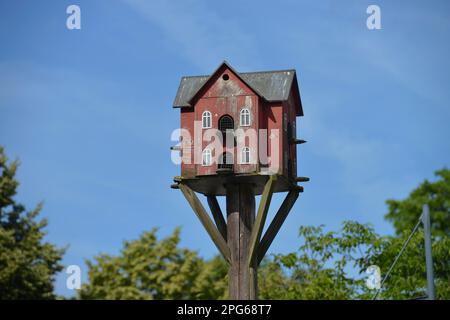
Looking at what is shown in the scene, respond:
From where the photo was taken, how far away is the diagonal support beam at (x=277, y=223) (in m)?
11.8

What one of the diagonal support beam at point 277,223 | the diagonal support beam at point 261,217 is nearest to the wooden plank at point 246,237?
the diagonal support beam at point 261,217

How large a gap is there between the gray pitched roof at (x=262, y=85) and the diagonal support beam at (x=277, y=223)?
1538 millimetres

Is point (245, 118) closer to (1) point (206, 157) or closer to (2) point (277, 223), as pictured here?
(1) point (206, 157)

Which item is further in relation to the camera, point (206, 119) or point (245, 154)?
point (206, 119)

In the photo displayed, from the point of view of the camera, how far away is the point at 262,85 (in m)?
11.9

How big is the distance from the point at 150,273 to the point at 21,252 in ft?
17.7

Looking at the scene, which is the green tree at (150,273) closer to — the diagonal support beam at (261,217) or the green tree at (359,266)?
the green tree at (359,266)

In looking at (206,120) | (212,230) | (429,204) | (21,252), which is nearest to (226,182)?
(212,230)

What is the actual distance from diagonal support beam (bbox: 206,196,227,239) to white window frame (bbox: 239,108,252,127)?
1516 mm

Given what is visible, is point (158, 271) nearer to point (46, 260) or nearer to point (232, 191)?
point (46, 260)

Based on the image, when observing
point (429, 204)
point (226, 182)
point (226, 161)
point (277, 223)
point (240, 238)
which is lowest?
point (240, 238)

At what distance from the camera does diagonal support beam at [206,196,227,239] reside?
480 inches
